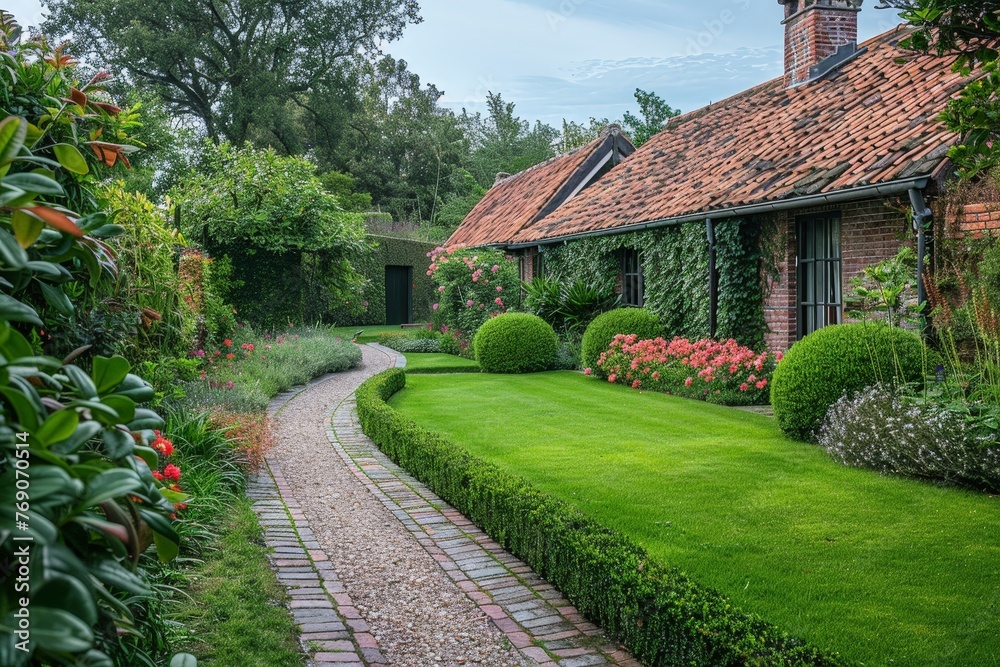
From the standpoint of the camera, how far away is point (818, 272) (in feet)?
35.2

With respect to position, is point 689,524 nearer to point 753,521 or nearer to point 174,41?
point 753,521

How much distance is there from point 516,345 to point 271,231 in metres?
5.59

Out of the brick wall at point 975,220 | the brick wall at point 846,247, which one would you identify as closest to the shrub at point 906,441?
the brick wall at point 975,220

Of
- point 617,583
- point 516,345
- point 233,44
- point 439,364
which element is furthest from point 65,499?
point 233,44

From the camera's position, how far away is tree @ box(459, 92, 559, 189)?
42000 mm

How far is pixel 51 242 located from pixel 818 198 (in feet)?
30.5

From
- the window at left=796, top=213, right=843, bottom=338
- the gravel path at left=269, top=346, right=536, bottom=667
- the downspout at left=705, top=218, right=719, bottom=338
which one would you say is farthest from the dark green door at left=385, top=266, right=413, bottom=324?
the gravel path at left=269, top=346, right=536, bottom=667

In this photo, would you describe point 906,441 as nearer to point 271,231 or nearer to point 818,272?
point 818,272

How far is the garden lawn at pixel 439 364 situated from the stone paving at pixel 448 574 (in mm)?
8279

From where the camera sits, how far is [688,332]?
1277cm

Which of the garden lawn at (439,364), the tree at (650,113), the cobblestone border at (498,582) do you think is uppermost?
the tree at (650,113)

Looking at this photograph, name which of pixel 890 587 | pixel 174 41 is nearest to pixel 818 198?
pixel 890 587

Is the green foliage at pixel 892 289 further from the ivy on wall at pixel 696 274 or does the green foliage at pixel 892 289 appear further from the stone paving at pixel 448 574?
the stone paving at pixel 448 574

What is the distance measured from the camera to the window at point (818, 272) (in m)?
10.5
